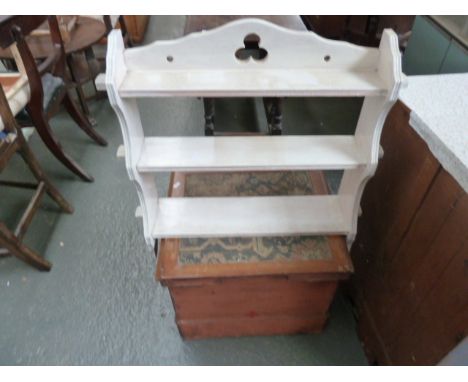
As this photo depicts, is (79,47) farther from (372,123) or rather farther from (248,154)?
(372,123)

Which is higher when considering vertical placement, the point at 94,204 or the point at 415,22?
the point at 415,22

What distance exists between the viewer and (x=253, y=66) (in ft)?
2.48

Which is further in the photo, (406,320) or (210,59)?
(406,320)

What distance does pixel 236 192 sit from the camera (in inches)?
47.1

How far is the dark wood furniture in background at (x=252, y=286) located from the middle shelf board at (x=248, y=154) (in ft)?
0.96

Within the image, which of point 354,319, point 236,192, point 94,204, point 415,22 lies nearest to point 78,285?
point 94,204

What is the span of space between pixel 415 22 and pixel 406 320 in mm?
1834

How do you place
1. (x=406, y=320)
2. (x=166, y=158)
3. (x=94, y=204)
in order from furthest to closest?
1. (x=94, y=204)
2. (x=406, y=320)
3. (x=166, y=158)

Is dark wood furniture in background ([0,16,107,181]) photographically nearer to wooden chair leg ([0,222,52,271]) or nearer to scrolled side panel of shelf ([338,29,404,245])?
wooden chair leg ([0,222,52,271])

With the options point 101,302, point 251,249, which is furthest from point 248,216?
point 101,302

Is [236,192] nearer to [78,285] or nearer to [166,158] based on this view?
[166,158]

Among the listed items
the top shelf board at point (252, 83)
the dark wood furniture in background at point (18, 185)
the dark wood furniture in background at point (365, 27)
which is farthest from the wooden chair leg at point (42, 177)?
the dark wood furniture in background at point (365, 27)

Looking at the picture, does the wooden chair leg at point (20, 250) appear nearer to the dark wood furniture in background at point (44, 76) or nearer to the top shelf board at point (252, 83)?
the dark wood furniture in background at point (44, 76)

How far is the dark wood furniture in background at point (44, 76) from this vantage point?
4.00 ft
